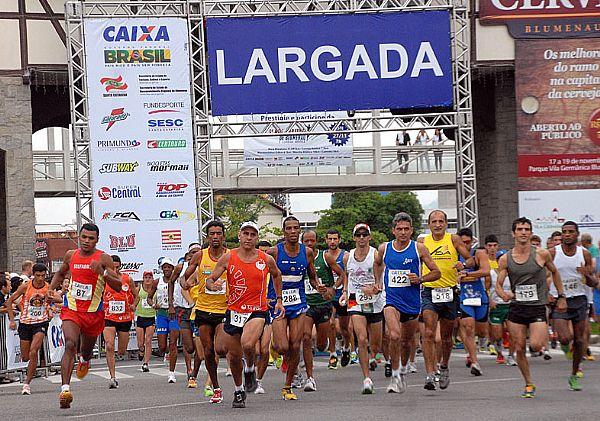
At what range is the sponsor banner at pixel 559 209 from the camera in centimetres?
2911

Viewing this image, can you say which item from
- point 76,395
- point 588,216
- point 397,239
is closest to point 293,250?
point 397,239

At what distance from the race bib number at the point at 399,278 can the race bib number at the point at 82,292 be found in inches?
132

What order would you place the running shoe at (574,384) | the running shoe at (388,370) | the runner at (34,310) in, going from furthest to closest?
the runner at (34,310) < the running shoe at (388,370) < the running shoe at (574,384)

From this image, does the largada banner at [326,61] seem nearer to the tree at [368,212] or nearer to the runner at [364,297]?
A: the runner at [364,297]

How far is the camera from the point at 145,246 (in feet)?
92.1

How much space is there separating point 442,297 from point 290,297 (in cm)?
175

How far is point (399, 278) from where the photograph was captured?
577 inches

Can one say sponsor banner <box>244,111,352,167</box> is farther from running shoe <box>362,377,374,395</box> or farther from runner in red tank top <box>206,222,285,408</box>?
runner in red tank top <box>206,222,285,408</box>

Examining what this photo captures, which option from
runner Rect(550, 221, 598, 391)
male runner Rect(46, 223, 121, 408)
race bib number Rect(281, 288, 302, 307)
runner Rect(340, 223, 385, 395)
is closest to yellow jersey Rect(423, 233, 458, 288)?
runner Rect(340, 223, 385, 395)

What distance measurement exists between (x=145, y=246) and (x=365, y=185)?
56.2 ft

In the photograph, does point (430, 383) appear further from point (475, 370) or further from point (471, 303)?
point (471, 303)

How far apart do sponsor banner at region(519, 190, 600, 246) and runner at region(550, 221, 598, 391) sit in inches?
494

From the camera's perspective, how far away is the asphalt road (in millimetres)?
12230

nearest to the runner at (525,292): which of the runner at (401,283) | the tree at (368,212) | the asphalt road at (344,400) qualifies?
the asphalt road at (344,400)
